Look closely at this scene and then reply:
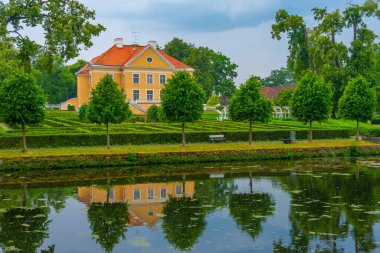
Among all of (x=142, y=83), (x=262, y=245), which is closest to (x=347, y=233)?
(x=262, y=245)

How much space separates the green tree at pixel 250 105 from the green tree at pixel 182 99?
8.00 ft

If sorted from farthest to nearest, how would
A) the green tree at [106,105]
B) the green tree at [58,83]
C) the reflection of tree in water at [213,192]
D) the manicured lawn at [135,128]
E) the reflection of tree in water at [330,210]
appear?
the green tree at [58,83] < the manicured lawn at [135,128] < the green tree at [106,105] < the reflection of tree in water at [213,192] < the reflection of tree in water at [330,210]

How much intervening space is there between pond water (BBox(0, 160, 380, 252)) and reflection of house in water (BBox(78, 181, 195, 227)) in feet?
0.11

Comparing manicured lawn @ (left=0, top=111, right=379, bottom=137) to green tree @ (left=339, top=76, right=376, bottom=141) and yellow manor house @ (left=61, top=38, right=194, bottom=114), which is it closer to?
green tree @ (left=339, top=76, right=376, bottom=141)

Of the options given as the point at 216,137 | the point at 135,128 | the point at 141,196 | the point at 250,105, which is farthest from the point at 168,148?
the point at 141,196

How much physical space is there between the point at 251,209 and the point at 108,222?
163 inches

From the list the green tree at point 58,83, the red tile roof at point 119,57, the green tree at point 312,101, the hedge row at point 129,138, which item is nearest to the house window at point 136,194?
the hedge row at point 129,138

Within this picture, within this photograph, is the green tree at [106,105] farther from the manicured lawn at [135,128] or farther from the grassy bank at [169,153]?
the manicured lawn at [135,128]

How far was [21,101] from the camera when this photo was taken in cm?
2289

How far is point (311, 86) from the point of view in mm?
29375

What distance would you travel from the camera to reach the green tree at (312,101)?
29.0 m

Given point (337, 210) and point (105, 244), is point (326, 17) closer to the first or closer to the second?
point (337, 210)

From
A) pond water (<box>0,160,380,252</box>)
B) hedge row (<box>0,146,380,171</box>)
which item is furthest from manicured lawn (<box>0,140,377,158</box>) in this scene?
pond water (<box>0,160,380,252</box>)

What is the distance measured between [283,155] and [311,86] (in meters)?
5.67
